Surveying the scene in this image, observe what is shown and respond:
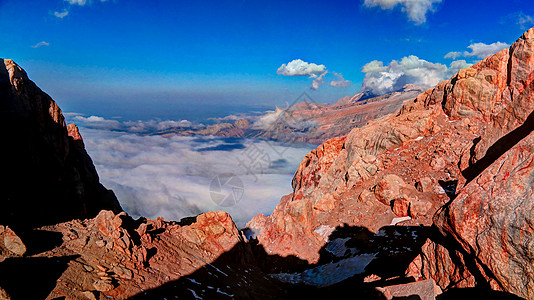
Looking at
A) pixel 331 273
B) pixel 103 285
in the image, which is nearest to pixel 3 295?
pixel 103 285

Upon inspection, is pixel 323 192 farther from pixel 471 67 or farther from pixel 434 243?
pixel 434 243

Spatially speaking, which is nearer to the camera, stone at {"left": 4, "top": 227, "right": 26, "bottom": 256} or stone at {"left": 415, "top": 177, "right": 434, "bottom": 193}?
stone at {"left": 4, "top": 227, "right": 26, "bottom": 256}

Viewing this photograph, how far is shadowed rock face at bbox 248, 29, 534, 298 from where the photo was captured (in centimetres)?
966

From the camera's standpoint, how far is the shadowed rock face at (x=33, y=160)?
25625 millimetres

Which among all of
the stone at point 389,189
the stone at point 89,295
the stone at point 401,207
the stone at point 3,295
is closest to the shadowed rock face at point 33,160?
the stone at point 89,295

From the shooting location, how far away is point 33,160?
93.6 ft

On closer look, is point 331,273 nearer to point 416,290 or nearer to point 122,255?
point 416,290

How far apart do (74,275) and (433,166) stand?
43.4 m

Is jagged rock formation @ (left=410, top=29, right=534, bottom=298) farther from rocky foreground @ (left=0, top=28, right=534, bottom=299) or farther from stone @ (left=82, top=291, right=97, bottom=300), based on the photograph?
stone @ (left=82, top=291, right=97, bottom=300)

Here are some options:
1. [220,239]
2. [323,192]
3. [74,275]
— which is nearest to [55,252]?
[74,275]

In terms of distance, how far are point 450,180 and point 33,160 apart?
51801 mm

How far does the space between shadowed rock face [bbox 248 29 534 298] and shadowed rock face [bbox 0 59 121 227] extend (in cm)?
2756

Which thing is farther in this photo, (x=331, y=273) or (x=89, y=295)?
(x=331, y=273)

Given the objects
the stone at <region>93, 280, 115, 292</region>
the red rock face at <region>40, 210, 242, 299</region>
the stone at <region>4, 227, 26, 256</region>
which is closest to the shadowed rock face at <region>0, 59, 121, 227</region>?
the red rock face at <region>40, 210, 242, 299</region>
